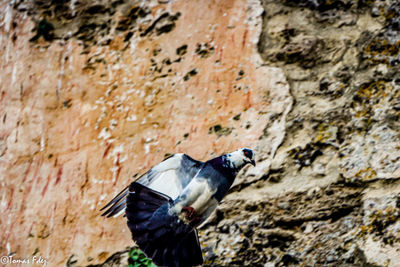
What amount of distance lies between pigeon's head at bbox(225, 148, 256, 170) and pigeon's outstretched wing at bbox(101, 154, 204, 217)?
0.38 ft

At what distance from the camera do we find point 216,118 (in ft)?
5.62

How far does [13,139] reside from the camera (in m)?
1.86

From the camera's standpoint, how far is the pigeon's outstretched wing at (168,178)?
5.14 ft

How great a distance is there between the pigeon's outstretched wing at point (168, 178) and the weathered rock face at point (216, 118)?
0.25ft

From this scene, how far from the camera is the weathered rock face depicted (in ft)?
5.00

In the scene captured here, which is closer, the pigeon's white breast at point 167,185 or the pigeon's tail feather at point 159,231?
the pigeon's tail feather at point 159,231

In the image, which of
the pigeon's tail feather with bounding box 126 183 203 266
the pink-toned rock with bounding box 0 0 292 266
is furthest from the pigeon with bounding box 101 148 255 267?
the pink-toned rock with bounding box 0 0 292 266

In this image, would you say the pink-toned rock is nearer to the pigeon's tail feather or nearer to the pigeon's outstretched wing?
the pigeon's outstretched wing

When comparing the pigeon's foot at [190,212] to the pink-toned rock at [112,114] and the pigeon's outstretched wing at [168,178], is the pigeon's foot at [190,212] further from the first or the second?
the pink-toned rock at [112,114]

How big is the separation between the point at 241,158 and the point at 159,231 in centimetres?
41

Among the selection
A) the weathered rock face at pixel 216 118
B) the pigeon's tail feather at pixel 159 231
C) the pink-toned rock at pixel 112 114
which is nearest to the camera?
the pigeon's tail feather at pixel 159 231

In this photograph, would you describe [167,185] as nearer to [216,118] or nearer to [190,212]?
[190,212]

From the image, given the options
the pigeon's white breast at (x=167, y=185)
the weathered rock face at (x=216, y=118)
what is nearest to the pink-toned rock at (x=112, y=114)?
the weathered rock face at (x=216, y=118)

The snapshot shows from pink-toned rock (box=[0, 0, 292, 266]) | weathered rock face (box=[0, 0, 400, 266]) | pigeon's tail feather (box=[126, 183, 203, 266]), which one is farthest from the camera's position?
pink-toned rock (box=[0, 0, 292, 266])
